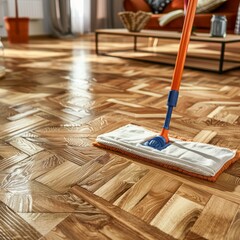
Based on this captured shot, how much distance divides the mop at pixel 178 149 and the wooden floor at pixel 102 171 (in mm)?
17


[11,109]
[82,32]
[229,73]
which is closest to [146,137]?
[11,109]

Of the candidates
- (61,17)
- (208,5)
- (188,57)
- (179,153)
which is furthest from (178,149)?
(61,17)

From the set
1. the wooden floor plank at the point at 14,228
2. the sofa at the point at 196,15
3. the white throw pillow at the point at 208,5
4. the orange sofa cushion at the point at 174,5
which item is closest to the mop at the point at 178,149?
the wooden floor plank at the point at 14,228

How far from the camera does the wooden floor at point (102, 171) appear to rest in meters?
0.51

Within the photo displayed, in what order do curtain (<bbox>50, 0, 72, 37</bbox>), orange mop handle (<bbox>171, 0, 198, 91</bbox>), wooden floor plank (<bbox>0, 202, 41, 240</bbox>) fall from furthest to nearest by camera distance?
curtain (<bbox>50, 0, 72, 37</bbox>)
orange mop handle (<bbox>171, 0, 198, 91</bbox>)
wooden floor plank (<bbox>0, 202, 41, 240</bbox>)

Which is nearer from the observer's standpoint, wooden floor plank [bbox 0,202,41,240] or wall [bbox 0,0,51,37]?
wooden floor plank [bbox 0,202,41,240]

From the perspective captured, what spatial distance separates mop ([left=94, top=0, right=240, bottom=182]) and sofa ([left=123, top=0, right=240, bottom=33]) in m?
2.00

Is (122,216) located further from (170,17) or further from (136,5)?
(136,5)

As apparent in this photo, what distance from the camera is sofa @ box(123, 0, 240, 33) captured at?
8.92 ft

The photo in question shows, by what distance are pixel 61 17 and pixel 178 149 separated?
348 cm

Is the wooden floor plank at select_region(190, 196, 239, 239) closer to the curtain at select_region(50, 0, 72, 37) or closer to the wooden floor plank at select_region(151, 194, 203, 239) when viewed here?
the wooden floor plank at select_region(151, 194, 203, 239)

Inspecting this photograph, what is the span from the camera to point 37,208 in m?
0.55

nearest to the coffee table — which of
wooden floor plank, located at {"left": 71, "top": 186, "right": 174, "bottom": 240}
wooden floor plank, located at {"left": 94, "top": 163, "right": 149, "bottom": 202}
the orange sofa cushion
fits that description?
the orange sofa cushion

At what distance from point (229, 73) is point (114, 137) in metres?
1.15
